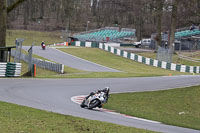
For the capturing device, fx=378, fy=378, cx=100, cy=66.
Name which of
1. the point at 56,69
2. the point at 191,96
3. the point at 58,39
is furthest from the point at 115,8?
the point at 191,96

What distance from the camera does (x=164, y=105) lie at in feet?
52.4

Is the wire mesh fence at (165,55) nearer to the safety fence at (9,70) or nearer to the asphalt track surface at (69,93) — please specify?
the asphalt track surface at (69,93)

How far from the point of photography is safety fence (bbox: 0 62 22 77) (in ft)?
76.5

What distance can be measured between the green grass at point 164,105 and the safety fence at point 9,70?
8.74 meters

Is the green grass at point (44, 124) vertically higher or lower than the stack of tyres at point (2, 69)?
higher

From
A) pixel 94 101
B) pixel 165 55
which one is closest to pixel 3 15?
pixel 94 101

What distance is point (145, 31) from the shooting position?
91312 mm

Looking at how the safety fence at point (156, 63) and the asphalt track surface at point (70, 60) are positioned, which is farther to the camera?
the safety fence at point (156, 63)

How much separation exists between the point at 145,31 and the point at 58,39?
24606 millimetres

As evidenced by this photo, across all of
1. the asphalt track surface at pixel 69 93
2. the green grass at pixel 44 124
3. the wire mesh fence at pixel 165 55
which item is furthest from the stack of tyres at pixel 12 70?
the wire mesh fence at pixel 165 55

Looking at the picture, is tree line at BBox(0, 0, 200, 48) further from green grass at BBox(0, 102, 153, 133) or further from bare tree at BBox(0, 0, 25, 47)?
green grass at BBox(0, 102, 153, 133)

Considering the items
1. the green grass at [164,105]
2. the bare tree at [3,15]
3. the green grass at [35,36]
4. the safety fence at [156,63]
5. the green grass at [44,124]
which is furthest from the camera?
the green grass at [35,36]

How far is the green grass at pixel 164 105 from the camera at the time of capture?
13414 mm

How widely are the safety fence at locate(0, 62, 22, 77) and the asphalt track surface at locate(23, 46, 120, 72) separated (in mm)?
11725
